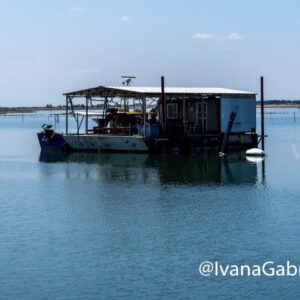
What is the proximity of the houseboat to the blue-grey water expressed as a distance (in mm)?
11484

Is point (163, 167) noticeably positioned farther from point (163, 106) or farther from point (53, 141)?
point (53, 141)

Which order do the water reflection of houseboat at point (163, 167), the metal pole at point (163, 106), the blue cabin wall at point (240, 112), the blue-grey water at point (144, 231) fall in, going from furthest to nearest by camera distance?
the blue cabin wall at point (240, 112), the metal pole at point (163, 106), the water reflection of houseboat at point (163, 167), the blue-grey water at point (144, 231)

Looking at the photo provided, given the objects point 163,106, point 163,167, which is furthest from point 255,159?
point 163,167

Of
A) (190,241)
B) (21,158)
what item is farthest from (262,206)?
(21,158)

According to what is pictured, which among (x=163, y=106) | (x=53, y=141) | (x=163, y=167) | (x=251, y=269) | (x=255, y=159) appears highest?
(x=163, y=106)

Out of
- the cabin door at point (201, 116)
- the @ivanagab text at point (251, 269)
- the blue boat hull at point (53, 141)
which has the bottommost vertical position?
the @ivanagab text at point (251, 269)

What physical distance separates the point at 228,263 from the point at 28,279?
6.88m

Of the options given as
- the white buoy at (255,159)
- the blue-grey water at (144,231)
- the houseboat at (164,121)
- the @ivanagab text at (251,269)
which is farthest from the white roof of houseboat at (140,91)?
the @ivanagab text at (251,269)

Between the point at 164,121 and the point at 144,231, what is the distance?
3413 centimetres

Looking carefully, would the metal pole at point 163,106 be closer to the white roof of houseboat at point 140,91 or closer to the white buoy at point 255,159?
the white roof of houseboat at point 140,91

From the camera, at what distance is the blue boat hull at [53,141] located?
65438 millimetres

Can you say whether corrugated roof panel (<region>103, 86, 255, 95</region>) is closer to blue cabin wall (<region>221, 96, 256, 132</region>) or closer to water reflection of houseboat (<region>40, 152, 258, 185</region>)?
blue cabin wall (<region>221, 96, 256, 132</region>)

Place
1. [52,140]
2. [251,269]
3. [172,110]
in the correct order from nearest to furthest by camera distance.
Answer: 1. [251,269]
2. [172,110]
3. [52,140]

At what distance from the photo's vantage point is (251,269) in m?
21.1
